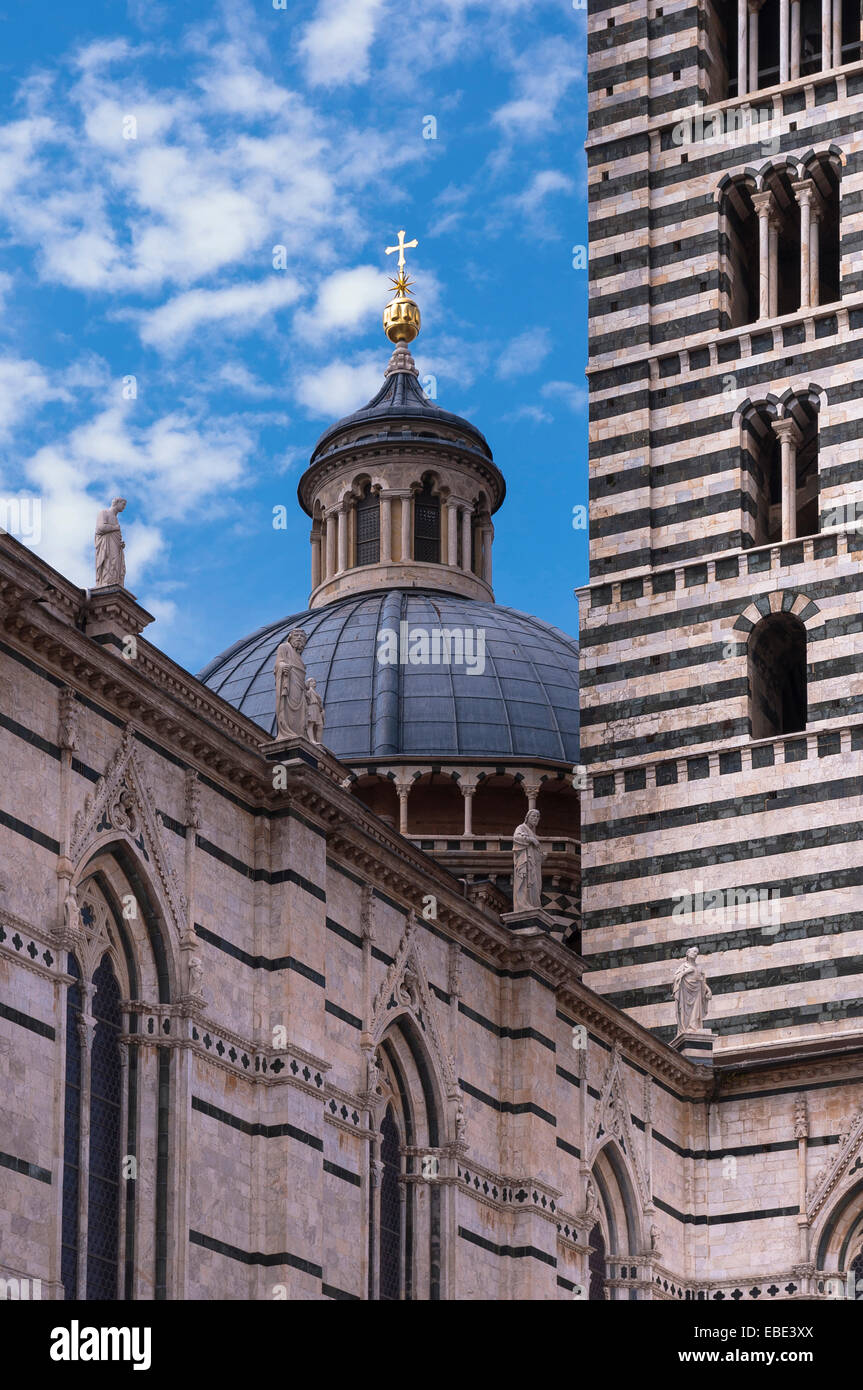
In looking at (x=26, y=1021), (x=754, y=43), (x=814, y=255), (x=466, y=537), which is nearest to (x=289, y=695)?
(x=26, y=1021)

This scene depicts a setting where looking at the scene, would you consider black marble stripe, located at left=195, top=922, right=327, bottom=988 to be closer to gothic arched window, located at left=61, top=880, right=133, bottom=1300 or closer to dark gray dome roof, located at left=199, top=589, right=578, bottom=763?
gothic arched window, located at left=61, top=880, right=133, bottom=1300

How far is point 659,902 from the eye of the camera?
35.5 m

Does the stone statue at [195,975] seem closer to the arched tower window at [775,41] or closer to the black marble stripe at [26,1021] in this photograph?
the black marble stripe at [26,1021]

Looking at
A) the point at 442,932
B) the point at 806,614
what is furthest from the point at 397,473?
the point at 442,932

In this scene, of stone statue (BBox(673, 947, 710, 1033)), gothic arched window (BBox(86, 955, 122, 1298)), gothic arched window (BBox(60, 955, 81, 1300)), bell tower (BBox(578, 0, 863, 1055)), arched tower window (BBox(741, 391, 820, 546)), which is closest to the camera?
gothic arched window (BBox(60, 955, 81, 1300))

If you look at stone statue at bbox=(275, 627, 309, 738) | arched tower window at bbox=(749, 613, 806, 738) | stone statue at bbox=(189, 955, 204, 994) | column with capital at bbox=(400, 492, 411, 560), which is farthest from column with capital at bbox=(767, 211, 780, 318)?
stone statue at bbox=(189, 955, 204, 994)

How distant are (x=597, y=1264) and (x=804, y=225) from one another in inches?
586

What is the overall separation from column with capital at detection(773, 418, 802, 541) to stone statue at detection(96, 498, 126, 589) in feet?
45.1

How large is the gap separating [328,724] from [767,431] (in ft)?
34.4

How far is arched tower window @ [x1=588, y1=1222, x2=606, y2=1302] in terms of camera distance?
102 ft

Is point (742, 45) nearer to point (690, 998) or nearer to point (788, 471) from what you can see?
point (788, 471)

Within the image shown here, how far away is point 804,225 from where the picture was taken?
38094 mm

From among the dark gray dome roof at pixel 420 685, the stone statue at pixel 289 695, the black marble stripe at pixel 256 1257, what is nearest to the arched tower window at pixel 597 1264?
the black marble stripe at pixel 256 1257

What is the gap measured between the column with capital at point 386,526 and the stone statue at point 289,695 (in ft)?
78.4
